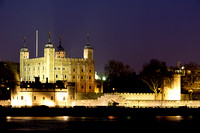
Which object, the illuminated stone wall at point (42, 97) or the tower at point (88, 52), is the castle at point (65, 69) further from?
the illuminated stone wall at point (42, 97)

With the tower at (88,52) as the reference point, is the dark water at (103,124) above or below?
below

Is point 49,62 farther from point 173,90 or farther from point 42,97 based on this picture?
point 173,90

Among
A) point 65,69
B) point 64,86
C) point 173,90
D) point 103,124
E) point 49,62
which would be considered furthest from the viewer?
point 65,69

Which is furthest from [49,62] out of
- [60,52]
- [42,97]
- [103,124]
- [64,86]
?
[103,124]

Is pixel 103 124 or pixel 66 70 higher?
pixel 66 70

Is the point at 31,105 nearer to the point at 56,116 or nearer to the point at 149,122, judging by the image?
the point at 56,116

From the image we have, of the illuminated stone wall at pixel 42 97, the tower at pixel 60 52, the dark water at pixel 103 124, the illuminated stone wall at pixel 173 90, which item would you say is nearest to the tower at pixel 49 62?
the tower at pixel 60 52

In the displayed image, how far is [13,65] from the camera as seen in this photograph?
5807 inches

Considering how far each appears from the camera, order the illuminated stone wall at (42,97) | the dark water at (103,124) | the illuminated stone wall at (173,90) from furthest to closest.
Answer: the illuminated stone wall at (173,90)
the illuminated stone wall at (42,97)
the dark water at (103,124)

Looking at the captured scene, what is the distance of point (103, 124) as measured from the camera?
9725 cm

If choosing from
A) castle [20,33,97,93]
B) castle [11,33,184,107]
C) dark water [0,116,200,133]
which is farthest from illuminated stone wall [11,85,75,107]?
castle [20,33,97,93]

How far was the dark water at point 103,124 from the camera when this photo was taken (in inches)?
3573

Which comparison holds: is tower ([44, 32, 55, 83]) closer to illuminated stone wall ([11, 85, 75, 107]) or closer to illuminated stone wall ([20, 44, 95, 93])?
illuminated stone wall ([20, 44, 95, 93])

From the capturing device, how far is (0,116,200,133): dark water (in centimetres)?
9075
